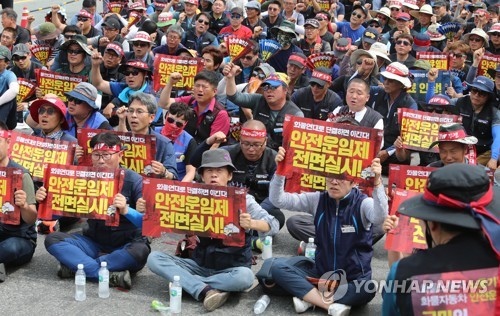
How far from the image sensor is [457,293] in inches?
158

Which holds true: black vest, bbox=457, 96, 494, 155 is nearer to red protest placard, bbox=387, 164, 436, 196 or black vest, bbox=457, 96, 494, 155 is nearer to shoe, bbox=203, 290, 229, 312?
red protest placard, bbox=387, 164, 436, 196

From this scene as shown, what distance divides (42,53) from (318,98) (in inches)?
214

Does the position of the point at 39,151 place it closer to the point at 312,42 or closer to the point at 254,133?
the point at 254,133

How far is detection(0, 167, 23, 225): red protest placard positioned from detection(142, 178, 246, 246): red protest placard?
3.75 ft

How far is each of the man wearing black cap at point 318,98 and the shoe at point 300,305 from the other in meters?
4.16

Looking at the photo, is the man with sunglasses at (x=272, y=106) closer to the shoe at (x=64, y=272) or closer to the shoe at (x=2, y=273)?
the shoe at (x=64, y=272)

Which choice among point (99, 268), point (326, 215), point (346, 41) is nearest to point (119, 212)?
point (99, 268)

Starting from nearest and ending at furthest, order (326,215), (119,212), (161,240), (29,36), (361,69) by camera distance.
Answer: (326,215)
(119,212)
(161,240)
(361,69)
(29,36)

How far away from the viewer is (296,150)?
7641 mm

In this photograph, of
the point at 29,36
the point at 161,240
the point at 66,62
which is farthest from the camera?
the point at 29,36

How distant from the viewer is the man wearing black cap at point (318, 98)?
429 inches

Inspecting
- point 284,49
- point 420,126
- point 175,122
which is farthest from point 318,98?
point 284,49

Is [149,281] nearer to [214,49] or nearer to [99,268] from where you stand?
[99,268]

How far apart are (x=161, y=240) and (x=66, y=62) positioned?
4567 mm
